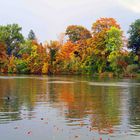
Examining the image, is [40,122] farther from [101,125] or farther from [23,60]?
[23,60]

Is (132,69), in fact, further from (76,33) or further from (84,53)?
(76,33)

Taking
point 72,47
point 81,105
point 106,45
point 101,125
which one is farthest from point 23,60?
point 101,125

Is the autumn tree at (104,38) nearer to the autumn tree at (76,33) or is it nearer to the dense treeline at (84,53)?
the dense treeline at (84,53)

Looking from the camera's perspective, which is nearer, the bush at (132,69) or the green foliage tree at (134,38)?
the bush at (132,69)

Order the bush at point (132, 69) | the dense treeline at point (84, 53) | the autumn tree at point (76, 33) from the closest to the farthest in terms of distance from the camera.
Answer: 1. the bush at point (132, 69)
2. the dense treeline at point (84, 53)
3. the autumn tree at point (76, 33)

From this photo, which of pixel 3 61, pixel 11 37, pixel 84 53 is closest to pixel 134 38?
pixel 84 53

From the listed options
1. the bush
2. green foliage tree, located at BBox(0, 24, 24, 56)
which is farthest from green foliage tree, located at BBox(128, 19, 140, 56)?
green foliage tree, located at BBox(0, 24, 24, 56)

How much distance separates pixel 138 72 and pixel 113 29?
13.5m

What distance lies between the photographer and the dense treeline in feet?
314

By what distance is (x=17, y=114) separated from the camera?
917 inches

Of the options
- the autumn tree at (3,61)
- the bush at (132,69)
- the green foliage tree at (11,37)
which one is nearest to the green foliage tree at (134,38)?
the bush at (132,69)

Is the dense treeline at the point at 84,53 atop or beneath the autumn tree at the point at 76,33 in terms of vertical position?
beneath

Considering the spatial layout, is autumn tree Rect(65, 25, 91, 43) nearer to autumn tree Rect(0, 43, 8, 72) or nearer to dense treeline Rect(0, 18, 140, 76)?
dense treeline Rect(0, 18, 140, 76)

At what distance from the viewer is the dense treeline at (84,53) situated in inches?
3770
